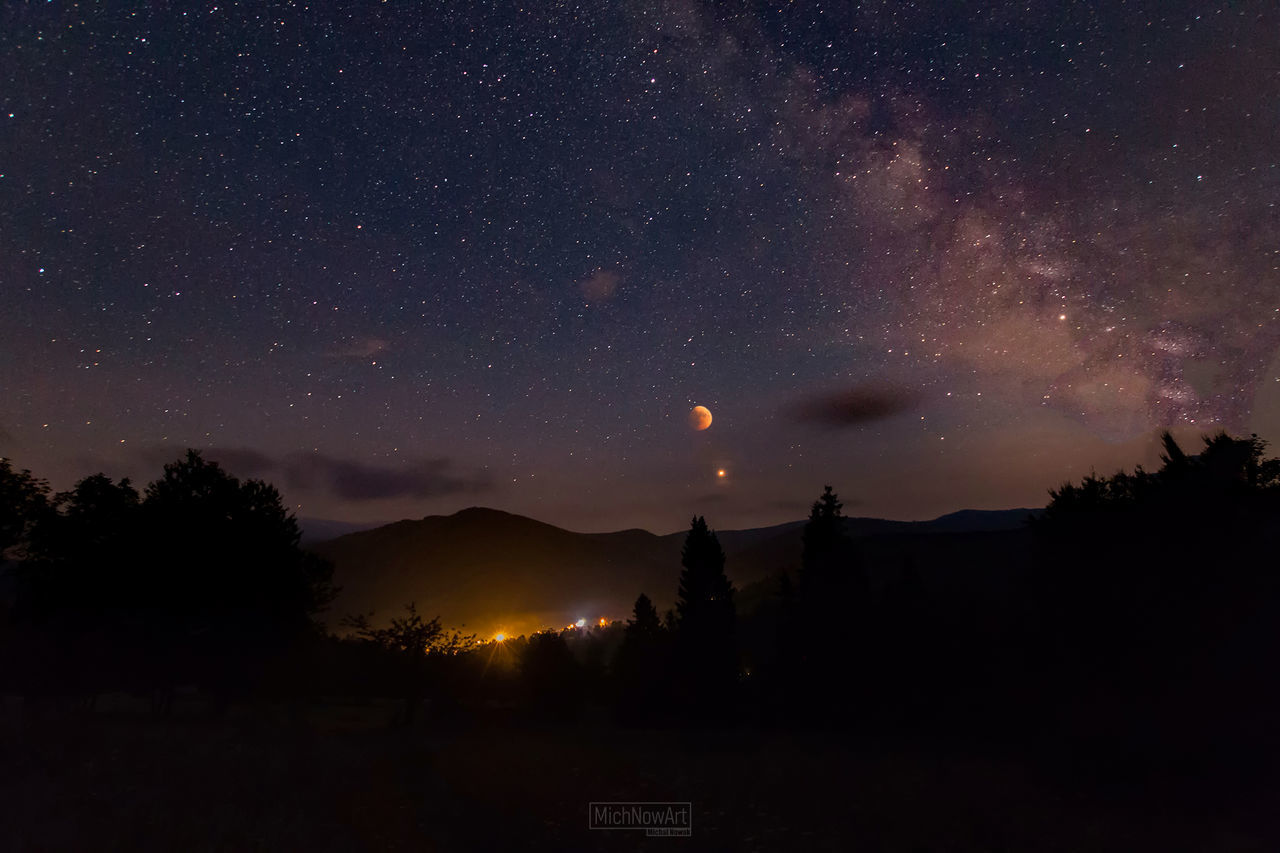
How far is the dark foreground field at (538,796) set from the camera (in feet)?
51.3

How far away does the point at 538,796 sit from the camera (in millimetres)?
20625

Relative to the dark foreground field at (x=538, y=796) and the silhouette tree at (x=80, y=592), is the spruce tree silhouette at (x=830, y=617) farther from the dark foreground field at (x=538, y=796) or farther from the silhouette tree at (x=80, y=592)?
the silhouette tree at (x=80, y=592)

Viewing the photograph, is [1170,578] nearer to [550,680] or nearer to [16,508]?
[550,680]

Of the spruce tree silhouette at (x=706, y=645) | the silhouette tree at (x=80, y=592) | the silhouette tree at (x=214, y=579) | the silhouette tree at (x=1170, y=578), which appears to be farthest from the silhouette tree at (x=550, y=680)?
the silhouette tree at (x=1170, y=578)

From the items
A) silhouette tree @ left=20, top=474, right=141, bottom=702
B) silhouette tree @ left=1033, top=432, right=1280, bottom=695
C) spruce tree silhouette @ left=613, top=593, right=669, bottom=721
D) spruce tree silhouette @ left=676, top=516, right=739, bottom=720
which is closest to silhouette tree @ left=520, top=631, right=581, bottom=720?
spruce tree silhouette @ left=613, top=593, right=669, bottom=721

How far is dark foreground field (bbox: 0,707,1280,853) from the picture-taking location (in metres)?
15.6

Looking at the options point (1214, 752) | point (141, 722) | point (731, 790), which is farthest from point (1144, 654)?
point (141, 722)

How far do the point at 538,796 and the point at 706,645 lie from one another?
66.1 feet

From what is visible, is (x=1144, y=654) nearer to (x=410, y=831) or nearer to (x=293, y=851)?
(x=410, y=831)

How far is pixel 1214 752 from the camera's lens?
23234 millimetres

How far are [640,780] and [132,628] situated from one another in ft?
90.7

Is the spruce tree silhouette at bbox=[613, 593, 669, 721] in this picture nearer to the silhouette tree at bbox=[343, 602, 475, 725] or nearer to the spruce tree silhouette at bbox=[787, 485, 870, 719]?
the spruce tree silhouette at bbox=[787, 485, 870, 719]

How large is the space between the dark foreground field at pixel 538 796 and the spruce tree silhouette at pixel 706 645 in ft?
30.6

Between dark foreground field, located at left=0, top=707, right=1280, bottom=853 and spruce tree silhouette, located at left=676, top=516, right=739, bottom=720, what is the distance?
932 centimetres
